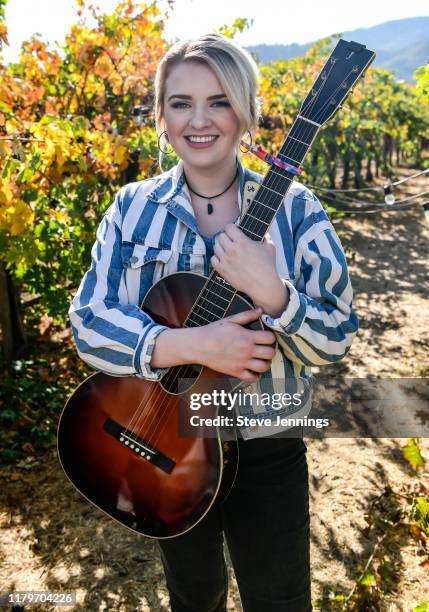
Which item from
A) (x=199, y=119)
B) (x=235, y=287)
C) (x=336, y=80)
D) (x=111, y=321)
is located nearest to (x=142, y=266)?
(x=111, y=321)

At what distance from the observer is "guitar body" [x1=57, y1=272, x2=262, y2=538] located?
1578mm

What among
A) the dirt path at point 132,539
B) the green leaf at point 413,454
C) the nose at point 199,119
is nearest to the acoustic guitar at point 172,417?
the nose at point 199,119

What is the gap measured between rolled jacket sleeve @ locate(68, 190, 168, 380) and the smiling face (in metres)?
0.30

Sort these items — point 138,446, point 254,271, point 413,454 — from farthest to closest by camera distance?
point 413,454 < point 138,446 < point 254,271

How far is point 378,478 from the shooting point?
11.5 ft

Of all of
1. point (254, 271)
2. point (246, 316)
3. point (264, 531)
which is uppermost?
point (254, 271)

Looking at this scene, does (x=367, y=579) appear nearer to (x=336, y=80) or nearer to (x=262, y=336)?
(x=262, y=336)

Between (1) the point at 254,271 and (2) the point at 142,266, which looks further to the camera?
(2) the point at 142,266

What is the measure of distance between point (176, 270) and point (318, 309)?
1.45 feet

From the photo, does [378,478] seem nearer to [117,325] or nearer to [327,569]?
[327,569]

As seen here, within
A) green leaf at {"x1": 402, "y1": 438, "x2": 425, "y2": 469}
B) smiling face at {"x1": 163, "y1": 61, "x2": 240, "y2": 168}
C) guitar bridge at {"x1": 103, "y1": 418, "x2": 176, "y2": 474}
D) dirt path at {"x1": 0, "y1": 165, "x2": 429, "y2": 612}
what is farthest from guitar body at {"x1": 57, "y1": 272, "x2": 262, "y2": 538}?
green leaf at {"x1": 402, "y1": 438, "x2": 425, "y2": 469}

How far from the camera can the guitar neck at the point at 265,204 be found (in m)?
1.54

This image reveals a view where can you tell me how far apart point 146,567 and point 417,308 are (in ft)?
14.6

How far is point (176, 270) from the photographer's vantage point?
167cm
